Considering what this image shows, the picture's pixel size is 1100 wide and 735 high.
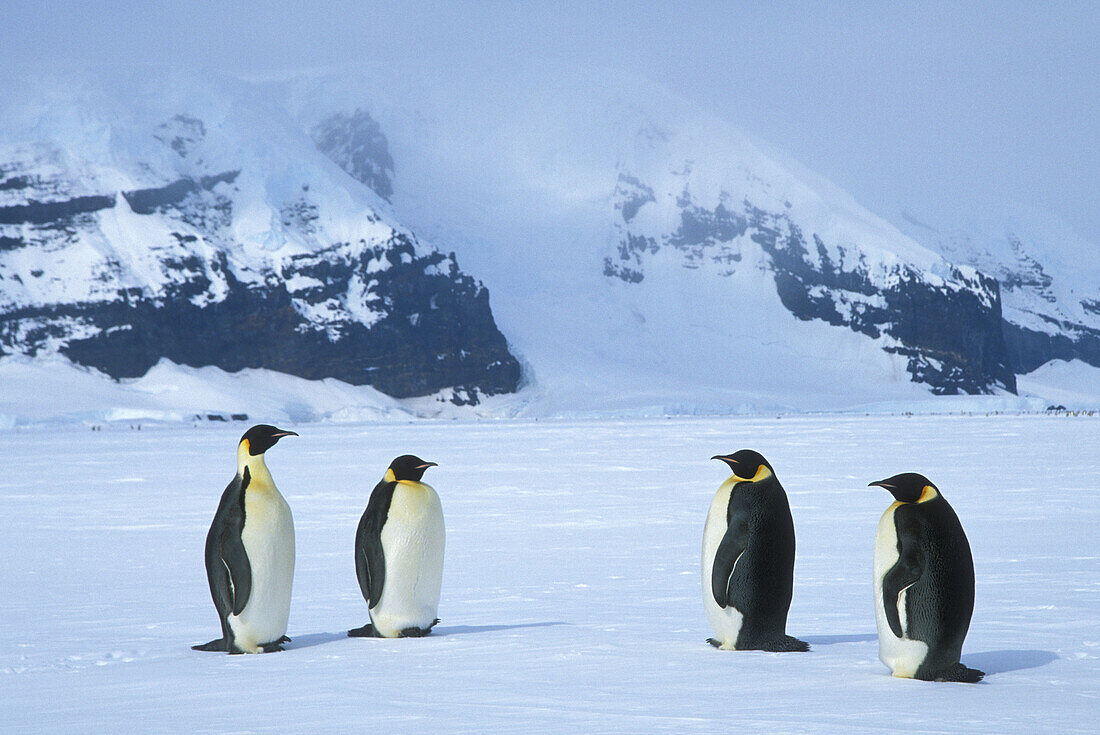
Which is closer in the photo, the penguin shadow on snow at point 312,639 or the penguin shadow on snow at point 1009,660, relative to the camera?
the penguin shadow on snow at point 1009,660

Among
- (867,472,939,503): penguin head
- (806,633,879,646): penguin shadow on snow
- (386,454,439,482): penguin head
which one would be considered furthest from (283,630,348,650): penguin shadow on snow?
(867,472,939,503): penguin head

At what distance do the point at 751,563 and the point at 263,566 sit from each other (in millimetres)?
2563

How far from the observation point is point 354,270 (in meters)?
110

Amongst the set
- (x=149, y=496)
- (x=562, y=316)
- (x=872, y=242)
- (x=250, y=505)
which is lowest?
(x=149, y=496)

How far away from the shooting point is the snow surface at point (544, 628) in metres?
4.68

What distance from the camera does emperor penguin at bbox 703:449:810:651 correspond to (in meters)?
6.17

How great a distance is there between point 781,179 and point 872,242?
44.7 ft

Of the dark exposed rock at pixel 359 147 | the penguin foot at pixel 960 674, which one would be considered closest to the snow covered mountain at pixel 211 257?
the dark exposed rock at pixel 359 147

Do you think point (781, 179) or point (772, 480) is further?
point (781, 179)

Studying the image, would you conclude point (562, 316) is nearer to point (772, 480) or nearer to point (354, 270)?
point (354, 270)

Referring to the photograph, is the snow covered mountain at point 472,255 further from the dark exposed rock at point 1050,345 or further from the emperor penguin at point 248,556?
the emperor penguin at point 248,556

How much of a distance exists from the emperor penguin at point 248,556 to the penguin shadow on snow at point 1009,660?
3.55m

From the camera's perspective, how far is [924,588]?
5426 mm

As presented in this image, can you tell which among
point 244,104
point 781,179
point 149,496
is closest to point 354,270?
point 244,104
